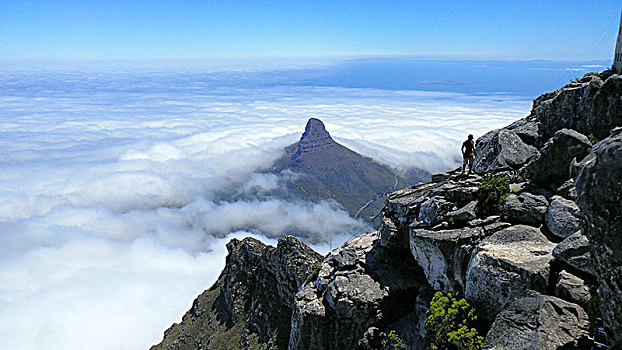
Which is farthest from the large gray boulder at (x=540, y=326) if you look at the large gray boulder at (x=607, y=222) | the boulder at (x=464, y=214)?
the boulder at (x=464, y=214)

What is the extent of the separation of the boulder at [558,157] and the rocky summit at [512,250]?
0.19 feet

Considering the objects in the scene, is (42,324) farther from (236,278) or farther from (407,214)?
(407,214)

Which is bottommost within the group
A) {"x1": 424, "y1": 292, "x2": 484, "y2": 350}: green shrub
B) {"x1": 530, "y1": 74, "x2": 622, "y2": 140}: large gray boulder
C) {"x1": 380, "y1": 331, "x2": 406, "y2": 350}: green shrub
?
{"x1": 380, "y1": 331, "x2": 406, "y2": 350}: green shrub

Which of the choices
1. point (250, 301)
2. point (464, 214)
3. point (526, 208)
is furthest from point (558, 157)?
point (250, 301)

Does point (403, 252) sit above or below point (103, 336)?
above

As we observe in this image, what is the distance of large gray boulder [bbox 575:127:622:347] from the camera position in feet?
28.6

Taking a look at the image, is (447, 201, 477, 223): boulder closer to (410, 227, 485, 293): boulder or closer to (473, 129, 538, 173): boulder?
(410, 227, 485, 293): boulder

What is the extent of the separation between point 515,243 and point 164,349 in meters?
73.6

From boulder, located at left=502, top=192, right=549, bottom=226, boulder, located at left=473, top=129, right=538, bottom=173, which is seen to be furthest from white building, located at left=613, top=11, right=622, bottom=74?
boulder, located at left=502, top=192, right=549, bottom=226

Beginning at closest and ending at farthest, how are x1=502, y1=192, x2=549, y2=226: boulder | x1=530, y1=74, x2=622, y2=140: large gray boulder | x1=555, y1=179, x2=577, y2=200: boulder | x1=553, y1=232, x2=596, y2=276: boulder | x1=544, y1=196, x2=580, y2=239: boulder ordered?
1. x1=553, y1=232, x2=596, y2=276: boulder
2. x1=544, y1=196, x2=580, y2=239: boulder
3. x1=555, y1=179, x2=577, y2=200: boulder
4. x1=502, y1=192, x2=549, y2=226: boulder
5. x1=530, y1=74, x2=622, y2=140: large gray boulder

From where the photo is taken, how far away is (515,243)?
1641cm

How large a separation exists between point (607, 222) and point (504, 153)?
1563cm

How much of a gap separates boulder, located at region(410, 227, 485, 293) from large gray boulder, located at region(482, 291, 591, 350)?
4.93 m

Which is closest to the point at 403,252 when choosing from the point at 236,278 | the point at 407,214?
the point at 407,214
